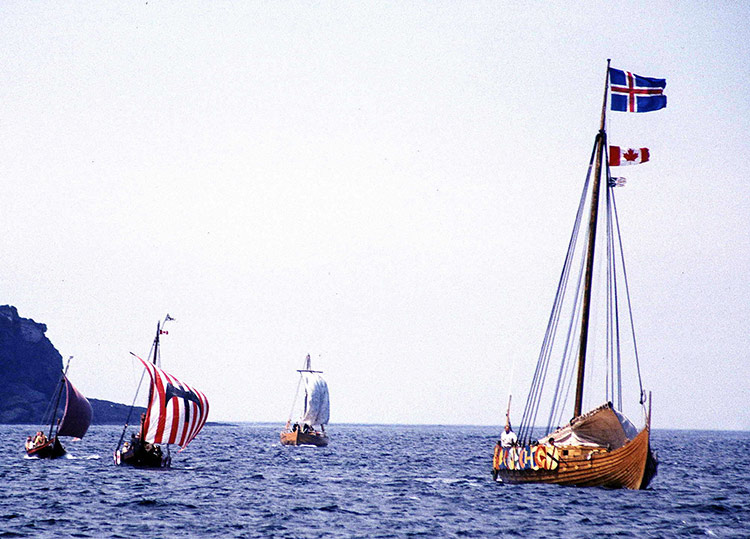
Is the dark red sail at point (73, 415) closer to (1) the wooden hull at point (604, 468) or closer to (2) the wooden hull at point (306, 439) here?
(1) the wooden hull at point (604, 468)

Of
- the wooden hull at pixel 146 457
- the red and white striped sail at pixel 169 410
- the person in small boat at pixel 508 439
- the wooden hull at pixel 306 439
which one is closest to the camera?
the person in small boat at pixel 508 439

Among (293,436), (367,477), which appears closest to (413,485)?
(367,477)

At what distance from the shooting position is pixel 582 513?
33.8 metres

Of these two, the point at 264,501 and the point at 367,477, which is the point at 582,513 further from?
the point at 367,477

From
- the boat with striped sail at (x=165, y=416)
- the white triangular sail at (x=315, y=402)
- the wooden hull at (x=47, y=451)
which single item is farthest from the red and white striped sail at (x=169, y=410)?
the white triangular sail at (x=315, y=402)

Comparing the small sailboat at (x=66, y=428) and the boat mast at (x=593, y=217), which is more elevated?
the boat mast at (x=593, y=217)

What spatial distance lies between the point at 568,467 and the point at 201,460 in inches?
1458

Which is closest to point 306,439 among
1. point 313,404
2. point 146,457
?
point 313,404

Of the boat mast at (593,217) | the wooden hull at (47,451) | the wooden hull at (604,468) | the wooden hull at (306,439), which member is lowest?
the wooden hull at (47,451)

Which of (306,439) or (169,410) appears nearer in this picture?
(169,410)

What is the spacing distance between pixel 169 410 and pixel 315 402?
68945 mm

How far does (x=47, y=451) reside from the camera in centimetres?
6450

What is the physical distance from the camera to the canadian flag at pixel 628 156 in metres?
42.1

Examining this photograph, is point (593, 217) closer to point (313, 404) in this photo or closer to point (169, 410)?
point (169, 410)
